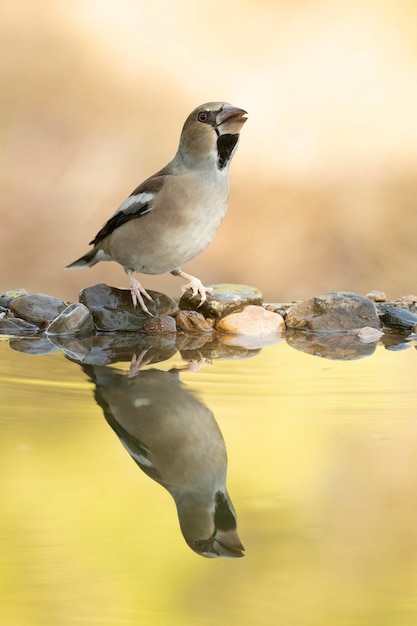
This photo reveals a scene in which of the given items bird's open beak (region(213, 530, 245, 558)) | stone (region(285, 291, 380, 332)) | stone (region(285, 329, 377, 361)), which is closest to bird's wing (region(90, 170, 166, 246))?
stone (region(285, 329, 377, 361))

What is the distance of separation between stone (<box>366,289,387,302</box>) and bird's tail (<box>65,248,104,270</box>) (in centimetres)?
155

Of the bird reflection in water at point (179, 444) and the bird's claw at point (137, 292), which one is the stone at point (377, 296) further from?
the bird reflection in water at point (179, 444)

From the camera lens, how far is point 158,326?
307cm

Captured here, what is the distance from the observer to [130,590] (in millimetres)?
784

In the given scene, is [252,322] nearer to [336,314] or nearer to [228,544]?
[336,314]

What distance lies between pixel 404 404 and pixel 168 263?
1.29 metres

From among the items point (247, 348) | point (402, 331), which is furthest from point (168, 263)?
point (402, 331)

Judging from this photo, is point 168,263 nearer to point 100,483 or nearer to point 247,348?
point 247,348

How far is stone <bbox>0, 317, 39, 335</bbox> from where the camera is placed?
3125 millimetres

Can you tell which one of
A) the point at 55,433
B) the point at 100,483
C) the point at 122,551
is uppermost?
the point at 122,551

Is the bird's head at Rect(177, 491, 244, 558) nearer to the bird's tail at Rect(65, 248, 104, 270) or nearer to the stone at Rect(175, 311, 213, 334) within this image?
the stone at Rect(175, 311, 213, 334)

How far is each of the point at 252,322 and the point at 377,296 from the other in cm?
119

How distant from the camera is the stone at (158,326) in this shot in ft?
10.1

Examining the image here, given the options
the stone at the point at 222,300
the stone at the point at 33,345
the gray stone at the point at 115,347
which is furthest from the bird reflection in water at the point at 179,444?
the stone at the point at 222,300
